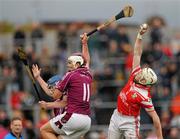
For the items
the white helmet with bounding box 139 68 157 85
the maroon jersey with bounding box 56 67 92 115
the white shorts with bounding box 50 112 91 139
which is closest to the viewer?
the white helmet with bounding box 139 68 157 85

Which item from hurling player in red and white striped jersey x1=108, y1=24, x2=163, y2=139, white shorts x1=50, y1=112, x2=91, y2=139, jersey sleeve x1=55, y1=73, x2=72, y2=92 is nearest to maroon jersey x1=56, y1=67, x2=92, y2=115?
jersey sleeve x1=55, y1=73, x2=72, y2=92

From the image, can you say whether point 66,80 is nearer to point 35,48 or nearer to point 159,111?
point 159,111

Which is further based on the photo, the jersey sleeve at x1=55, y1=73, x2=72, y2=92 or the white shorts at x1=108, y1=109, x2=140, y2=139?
the white shorts at x1=108, y1=109, x2=140, y2=139

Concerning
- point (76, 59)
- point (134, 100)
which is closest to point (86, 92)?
point (76, 59)

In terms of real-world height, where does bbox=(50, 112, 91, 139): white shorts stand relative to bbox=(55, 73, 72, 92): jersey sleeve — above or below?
below

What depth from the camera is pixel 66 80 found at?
18516 mm

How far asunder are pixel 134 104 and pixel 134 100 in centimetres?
10

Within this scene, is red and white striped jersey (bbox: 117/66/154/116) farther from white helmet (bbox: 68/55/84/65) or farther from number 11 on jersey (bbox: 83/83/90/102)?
white helmet (bbox: 68/55/84/65)

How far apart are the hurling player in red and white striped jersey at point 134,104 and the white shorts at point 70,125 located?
1.77 feet

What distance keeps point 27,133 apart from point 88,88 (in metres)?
6.59

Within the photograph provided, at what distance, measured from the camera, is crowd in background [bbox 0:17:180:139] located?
2562 cm

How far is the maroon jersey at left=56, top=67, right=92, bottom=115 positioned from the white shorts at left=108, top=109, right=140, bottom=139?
674 millimetres

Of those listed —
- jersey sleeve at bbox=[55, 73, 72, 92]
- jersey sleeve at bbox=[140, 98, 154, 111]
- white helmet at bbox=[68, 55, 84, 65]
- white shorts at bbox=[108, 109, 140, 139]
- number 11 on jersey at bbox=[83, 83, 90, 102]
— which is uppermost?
white helmet at bbox=[68, 55, 84, 65]

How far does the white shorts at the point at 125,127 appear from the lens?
1867 centimetres
